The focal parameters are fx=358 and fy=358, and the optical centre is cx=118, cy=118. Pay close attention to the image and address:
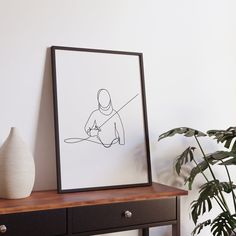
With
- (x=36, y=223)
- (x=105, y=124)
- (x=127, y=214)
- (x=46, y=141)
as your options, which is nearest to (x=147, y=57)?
(x=105, y=124)

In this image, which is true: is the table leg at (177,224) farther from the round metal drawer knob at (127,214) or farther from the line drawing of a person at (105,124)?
the line drawing of a person at (105,124)

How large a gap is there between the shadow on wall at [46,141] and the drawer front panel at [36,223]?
1.17ft

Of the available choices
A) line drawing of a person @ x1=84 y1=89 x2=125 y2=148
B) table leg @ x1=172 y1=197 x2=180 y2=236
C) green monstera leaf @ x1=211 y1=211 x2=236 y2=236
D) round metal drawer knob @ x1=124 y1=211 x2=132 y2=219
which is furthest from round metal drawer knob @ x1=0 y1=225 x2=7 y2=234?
green monstera leaf @ x1=211 y1=211 x2=236 y2=236

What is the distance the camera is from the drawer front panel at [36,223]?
1449mm

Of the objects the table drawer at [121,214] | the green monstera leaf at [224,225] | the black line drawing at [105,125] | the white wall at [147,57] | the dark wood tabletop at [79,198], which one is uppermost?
the white wall at [147,57]

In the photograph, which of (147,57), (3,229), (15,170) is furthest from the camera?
(147,57)

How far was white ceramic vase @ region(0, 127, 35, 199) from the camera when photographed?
5.22 ft

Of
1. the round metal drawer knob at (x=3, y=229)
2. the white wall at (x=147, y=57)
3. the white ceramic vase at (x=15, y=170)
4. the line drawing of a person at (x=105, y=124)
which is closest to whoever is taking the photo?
the round metal drawer knob at (x=3, y=229)

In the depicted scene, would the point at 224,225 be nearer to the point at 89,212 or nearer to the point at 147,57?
the point at 89,212

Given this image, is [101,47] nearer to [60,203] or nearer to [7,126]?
[7,126]

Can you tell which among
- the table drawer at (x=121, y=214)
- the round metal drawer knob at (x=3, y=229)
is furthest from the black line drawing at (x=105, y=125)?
the round metal drawer knob at (x=3, y=229)

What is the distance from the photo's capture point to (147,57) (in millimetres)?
2158

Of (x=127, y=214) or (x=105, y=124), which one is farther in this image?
(x=105, y=124)

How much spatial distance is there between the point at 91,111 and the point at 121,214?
0.57 metres
